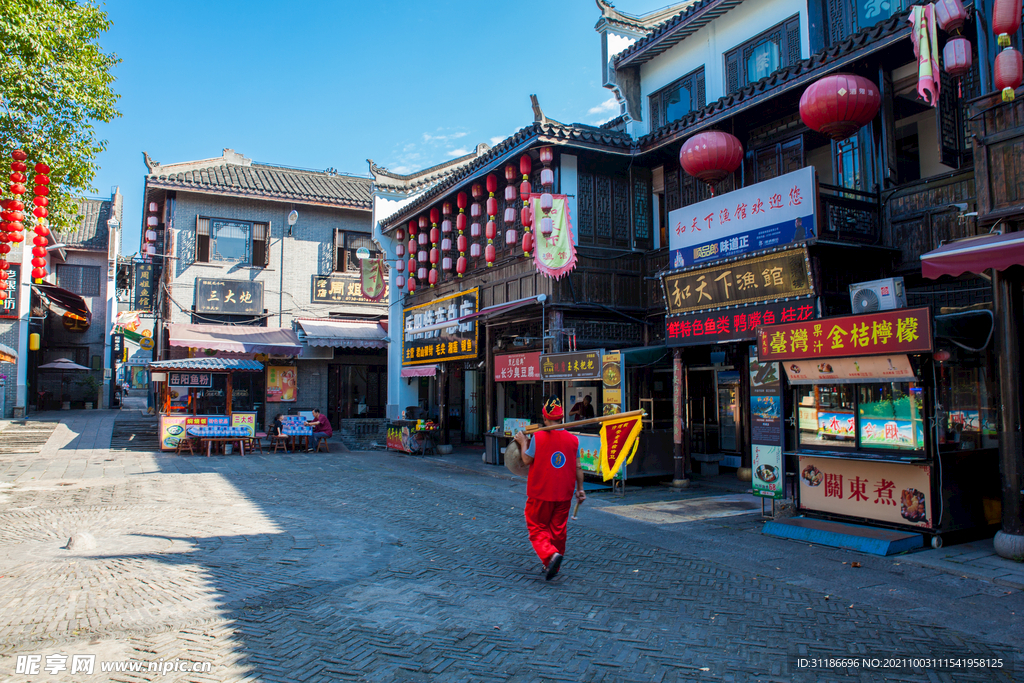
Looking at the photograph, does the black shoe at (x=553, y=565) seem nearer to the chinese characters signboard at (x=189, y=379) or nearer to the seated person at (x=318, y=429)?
the seated person at (x=318, y=429)

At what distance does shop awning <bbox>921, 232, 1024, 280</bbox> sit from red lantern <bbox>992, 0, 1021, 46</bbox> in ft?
6.61

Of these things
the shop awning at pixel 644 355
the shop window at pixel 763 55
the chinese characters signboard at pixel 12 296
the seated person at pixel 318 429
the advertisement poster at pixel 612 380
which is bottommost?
the seated person at pixel 318 429

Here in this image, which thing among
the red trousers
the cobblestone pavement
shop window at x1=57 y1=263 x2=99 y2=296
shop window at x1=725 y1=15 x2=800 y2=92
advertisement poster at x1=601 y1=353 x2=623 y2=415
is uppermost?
shop window at x1=725 y1=15 x2=800 y2=92

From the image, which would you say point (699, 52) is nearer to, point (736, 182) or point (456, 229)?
point (736, 182)

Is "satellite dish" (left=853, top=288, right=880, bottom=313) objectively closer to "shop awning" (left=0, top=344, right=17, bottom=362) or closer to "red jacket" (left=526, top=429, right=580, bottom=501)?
"red jacket" (left=526, top=429, right=580, bottom=501)

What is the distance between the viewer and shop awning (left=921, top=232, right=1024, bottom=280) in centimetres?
631

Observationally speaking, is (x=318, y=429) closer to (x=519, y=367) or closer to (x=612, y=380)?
(x=519, y=367)

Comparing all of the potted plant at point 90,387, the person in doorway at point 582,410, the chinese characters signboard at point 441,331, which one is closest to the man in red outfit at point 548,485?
the person in doorway at point 582,410

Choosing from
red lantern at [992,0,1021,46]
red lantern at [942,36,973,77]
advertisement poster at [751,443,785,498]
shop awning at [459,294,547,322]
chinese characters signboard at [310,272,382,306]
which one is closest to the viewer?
red lantern at [992,0,1021,46]

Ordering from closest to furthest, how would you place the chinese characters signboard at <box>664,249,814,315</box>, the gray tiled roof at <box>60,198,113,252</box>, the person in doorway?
the chinese characters signboard at <box>664,249,814,315</box> < the person in doorway < the gray tiled roof at <box>60,198,113,252</box>

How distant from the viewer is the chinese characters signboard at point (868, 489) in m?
7.32

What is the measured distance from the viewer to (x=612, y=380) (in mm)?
11930

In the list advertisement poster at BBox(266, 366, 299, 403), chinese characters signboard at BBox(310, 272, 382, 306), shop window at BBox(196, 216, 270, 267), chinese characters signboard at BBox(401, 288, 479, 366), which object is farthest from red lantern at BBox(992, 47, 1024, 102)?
shop window at BBox(196, 216, 270, 267)

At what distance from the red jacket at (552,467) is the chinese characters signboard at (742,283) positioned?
5.13 metres
